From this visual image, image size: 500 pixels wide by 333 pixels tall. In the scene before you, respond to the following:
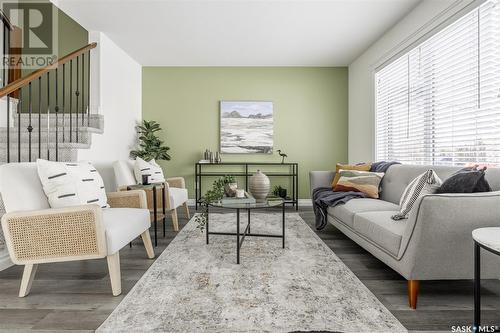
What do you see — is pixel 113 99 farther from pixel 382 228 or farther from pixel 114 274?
pixel 382 228

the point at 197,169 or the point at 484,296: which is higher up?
the point at 197,169

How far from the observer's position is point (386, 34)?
402 centimetres

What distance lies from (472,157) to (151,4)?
370 cm

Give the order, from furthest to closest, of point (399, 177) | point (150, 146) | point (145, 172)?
point (150, 146)
point (145, 172)
point (399, 177)

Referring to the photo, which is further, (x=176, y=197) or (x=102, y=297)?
(x=176, y=197)

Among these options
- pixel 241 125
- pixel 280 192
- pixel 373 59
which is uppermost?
pixel 373 59

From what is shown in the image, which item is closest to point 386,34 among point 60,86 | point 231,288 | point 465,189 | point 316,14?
point 316,14

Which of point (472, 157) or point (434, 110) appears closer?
point (472, 157)

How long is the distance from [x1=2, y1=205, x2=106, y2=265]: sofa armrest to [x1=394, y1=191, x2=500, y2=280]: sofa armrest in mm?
1936

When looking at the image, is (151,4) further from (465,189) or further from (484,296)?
(484,296)

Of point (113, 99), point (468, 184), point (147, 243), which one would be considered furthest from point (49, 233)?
point (113, 99)

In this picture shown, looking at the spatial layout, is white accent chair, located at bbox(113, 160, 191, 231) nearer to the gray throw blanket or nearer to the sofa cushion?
the gray throw blanket

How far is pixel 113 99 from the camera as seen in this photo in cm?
428

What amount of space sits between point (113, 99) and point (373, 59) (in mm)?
4078
